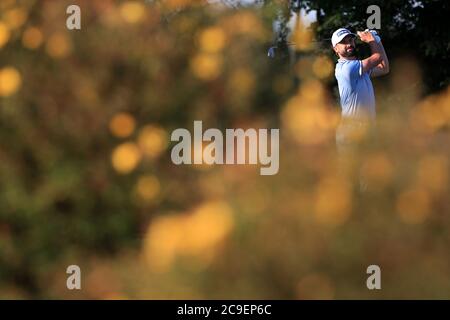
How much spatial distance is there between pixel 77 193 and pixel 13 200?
292mm

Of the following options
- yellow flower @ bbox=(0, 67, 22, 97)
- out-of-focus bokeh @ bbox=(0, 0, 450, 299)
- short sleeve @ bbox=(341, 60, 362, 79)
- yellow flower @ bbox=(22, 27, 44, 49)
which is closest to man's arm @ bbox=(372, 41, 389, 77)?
short sleeve @ bbox=(341, 60, 362, 79)

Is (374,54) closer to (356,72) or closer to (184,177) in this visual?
(356,72)

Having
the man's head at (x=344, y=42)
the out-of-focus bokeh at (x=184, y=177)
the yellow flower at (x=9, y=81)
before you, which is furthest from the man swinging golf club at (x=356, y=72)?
the yellow flower at (x=9, y=81)

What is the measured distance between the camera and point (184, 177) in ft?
13.7

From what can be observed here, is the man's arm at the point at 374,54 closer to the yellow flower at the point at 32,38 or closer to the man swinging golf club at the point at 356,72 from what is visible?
the man swinging golf club at the point at 356,72

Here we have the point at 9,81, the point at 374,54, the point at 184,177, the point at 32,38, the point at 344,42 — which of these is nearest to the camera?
the point at 184,177

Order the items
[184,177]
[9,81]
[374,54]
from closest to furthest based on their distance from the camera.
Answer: [184,177] < [9,81] < [374,54]

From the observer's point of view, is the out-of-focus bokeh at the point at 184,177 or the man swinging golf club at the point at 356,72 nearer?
the out-of-focus bokeh at the point at 184,177

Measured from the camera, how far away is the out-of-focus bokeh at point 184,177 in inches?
125


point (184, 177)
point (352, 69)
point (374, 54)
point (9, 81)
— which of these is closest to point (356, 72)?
point (352, 69)

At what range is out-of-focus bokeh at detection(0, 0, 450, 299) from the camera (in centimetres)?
318

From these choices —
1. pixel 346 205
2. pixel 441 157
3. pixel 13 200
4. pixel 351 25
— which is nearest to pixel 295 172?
pixel 346 205

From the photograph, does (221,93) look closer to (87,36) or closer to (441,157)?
(87,36)

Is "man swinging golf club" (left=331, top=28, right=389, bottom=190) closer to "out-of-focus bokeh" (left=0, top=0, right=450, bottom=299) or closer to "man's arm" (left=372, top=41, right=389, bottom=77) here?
"man's arm" (left=372, top=41, right=389, bottom=77)
